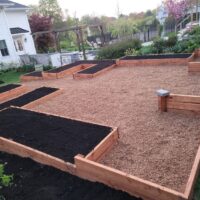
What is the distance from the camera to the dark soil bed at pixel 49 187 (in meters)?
3.09

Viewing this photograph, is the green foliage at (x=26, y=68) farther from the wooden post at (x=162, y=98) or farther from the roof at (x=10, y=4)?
the wooden post at (x=162, y=98)

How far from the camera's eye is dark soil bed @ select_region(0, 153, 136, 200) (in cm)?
309

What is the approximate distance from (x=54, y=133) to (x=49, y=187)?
1375 mm

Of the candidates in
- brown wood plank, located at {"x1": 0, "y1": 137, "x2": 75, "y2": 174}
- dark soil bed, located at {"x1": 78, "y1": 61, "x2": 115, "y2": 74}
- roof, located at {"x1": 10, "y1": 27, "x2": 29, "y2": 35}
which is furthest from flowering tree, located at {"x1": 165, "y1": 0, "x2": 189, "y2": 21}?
brown wood plank, located at {"x1": 0, "y1": 137, "x2": 75, "y2": 174}

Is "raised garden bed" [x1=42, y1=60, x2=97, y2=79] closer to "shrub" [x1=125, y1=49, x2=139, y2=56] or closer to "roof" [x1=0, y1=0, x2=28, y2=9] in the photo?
"shrub" [x1=125, y1=49, x2=139, y2=56]

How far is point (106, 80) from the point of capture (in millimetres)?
8859

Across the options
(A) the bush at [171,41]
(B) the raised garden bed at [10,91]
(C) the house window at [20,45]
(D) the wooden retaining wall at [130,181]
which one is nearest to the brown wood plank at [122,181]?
(D) the wooden retaining wall at [130,181]

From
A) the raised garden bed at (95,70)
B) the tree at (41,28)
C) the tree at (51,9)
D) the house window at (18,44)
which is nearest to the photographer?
the raised garden bed at (95,70)

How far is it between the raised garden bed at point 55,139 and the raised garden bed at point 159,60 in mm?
6345

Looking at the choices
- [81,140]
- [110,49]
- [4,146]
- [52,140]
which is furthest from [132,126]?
[110,49]

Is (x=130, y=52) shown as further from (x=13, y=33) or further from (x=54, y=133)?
(x=13, y=33)

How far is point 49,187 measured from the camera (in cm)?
335

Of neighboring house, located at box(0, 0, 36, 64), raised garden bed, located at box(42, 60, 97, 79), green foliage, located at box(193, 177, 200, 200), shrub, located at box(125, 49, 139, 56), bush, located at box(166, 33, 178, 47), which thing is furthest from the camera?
neighboring house, located at box(0, 0, 36, 64)

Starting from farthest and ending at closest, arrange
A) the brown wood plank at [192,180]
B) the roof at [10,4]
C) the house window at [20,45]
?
the house window at [20,45] < the roof at [10,4] < the brown wood plank at [192,180]
